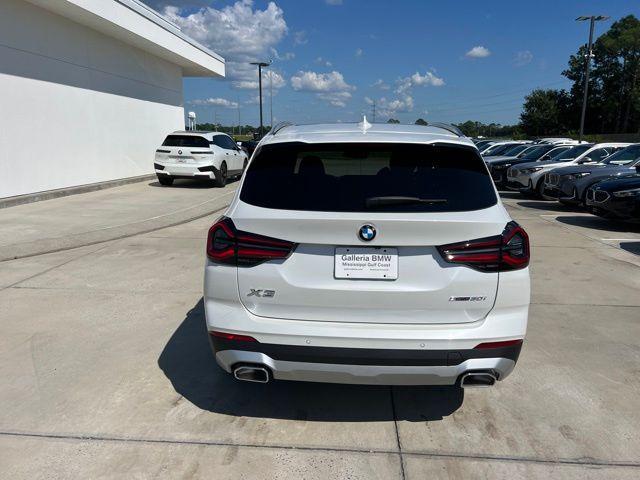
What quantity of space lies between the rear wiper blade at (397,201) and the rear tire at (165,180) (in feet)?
47.6

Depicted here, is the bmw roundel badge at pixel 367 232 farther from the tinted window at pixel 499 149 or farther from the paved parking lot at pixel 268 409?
the tinted window at pixel 499 149

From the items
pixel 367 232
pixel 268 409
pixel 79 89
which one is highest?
pixel 79 89

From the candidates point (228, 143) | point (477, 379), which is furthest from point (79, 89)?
point (477, 379)

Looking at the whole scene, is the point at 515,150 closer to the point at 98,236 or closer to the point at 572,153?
the point at 572,153

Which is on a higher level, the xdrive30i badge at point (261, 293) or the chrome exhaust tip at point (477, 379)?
the xdrive30i badge at point (261, 293)

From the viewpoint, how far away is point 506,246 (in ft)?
8.84

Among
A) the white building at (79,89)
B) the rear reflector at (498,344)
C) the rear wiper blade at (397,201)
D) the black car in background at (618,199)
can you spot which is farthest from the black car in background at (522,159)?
the rear wiper blade at (397,201)

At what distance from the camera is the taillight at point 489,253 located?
2.64 m

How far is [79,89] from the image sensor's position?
14.4 m

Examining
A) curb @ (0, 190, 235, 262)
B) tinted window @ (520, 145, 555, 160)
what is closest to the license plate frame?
curb @ (0, 190, 235, 262)

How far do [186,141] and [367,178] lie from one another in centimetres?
1382

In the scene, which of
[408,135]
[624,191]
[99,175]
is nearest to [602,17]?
[624,191]

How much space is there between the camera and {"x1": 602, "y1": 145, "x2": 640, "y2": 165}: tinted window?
13598 millimetres

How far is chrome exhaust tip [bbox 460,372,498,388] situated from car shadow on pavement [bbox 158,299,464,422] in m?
0.55
